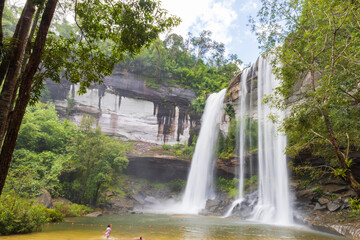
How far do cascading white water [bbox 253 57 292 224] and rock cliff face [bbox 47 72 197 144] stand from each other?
11.7m

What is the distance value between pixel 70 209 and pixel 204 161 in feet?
48.0

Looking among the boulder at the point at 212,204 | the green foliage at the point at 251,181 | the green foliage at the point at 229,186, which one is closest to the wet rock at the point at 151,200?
the green foliage at the point at 229,186

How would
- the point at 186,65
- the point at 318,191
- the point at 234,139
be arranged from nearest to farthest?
1. the point at 318,191
2. the point at 234,139
3. the point at 186,65

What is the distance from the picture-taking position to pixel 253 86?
22.9 meters

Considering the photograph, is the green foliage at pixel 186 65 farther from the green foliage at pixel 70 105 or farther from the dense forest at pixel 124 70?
the green foliage at pixel 70 105

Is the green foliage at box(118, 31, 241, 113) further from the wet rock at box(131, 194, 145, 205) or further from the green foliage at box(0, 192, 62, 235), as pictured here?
the green foliage at box(0, 192, 62, 235)

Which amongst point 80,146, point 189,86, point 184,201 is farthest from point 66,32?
point 184,201

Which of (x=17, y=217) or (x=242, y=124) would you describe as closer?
(x=17, y=217)

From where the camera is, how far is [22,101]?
3719 millimetres

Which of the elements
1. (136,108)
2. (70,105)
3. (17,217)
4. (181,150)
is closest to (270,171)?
(181,150)

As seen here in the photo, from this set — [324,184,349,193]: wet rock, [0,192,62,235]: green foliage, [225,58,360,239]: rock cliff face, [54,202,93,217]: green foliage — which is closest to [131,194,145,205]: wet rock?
[54,202,93,217]: green foliage

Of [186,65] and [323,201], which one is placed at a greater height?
[186,65]

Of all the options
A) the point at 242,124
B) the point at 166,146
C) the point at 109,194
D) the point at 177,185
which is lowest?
the point at 109,194

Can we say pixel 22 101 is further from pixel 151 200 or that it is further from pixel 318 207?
pixel 151 200
